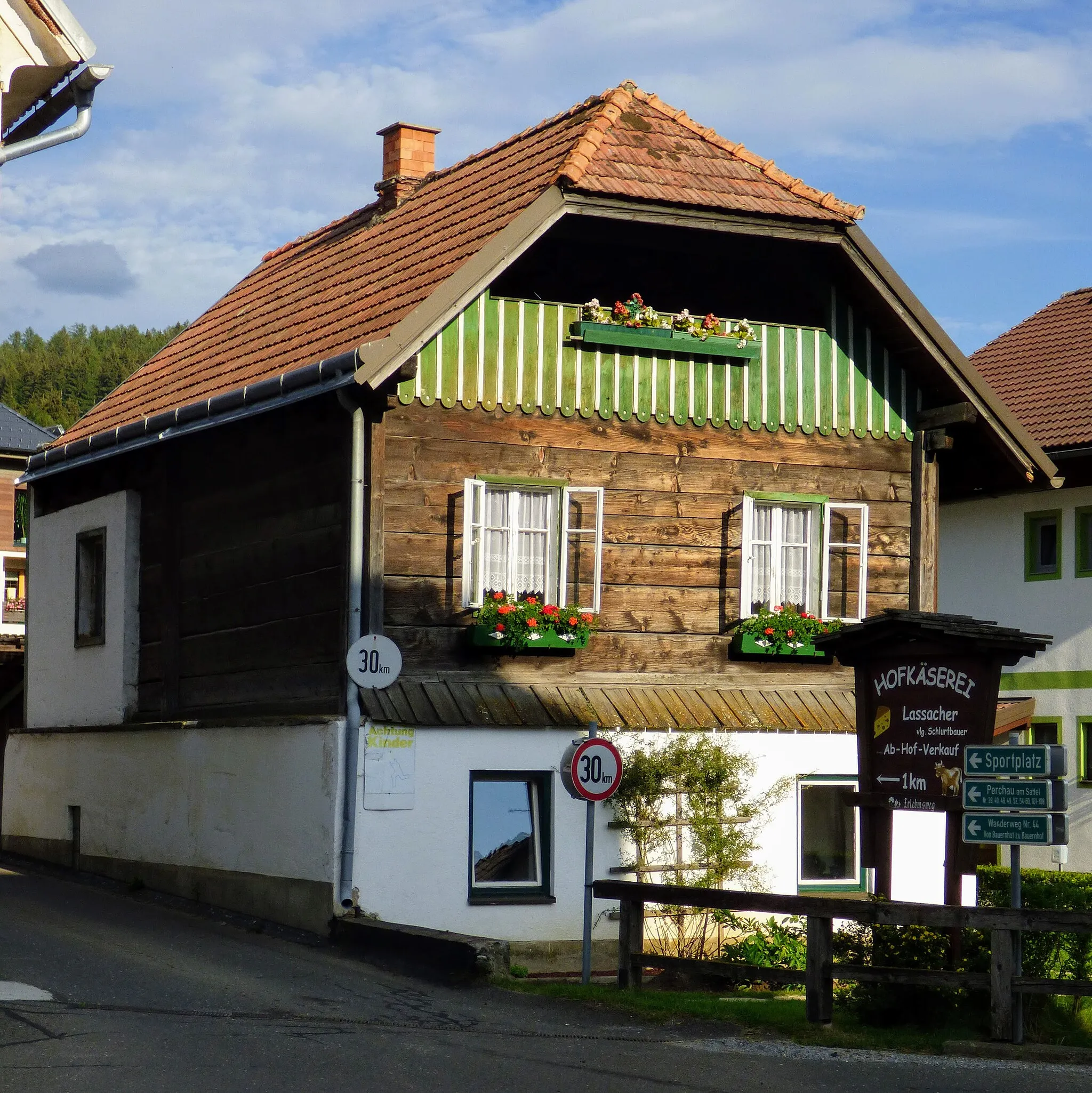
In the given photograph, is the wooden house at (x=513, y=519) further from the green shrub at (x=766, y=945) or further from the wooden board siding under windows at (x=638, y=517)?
the green shrub at (x=766, y=945)

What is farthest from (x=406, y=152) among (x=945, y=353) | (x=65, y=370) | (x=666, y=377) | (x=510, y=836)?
(x=65, y=370)

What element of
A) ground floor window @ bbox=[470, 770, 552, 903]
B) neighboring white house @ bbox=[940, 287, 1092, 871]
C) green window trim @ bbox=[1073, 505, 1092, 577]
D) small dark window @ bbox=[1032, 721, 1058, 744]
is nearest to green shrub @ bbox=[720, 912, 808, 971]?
ground floor window @ bbox=[470, 770, 552, 903]

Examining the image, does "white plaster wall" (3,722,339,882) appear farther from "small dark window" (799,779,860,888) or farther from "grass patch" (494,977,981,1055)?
"small dark window" (799,779,860,888)

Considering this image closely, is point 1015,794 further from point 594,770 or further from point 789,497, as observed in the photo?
point 789,497

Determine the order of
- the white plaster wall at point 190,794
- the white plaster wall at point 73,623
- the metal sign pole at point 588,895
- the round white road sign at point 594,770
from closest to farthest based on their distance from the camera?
the metal sign pole at point 588,895, the round white road sign at point 594,770, the white plaster wall at point 190,794, the white plaster wall at point 73,623

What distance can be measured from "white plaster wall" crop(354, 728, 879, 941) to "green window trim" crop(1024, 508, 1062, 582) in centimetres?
1113

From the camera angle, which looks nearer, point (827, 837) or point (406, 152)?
point (827, 837)

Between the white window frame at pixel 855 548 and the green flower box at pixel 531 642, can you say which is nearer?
the green flower box at pixel 531 642

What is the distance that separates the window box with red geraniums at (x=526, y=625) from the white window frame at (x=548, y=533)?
0.65 ft

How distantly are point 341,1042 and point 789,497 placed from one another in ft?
30.0

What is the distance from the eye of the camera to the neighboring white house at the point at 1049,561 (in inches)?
1002

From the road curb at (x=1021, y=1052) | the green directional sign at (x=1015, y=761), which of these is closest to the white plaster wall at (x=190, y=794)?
the green directional sign at (x=1015, y=761)

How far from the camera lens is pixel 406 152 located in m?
22.0

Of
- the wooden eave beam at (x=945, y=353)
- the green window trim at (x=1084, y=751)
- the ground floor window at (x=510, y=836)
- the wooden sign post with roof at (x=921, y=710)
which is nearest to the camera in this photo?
the wooden sign post with roof at (x=921, y=710)
